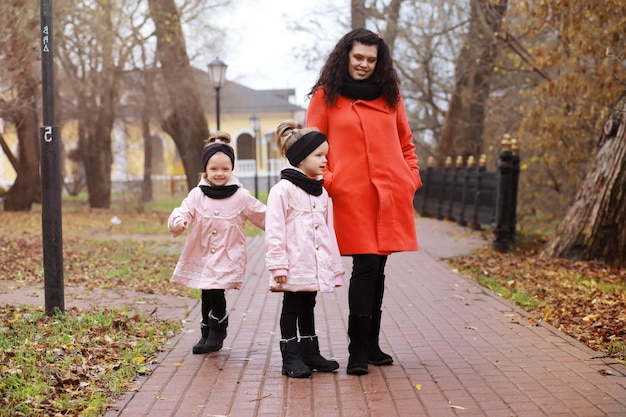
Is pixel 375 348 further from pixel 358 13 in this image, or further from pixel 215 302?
pixel 358 13

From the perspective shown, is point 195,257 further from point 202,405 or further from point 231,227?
point 202,405

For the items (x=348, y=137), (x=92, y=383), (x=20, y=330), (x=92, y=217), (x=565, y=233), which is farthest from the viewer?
(x=92, y=217)

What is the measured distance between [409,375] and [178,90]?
19.5 meters

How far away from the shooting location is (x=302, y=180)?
5379 mm

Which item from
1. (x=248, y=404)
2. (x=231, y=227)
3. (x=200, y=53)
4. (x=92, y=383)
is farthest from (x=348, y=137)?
(x=200, y=53)

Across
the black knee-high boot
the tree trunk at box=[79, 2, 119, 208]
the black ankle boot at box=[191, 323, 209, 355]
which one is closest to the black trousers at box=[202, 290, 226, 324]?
the black knee-high boot

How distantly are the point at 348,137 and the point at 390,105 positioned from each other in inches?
13.5

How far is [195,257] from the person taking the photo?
6020mm

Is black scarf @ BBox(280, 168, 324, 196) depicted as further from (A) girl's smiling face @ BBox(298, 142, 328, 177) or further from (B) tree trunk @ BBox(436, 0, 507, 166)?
(B) tree trunk @ BBox(436, 0, 507, 166)

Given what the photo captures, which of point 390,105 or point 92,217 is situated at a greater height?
point 390,105

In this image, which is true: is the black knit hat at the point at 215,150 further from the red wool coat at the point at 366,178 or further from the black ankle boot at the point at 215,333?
the black ankle boot at the point at 215,333

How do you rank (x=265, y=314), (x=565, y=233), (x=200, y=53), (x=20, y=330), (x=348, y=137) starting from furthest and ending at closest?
(x=200, y=53)
(x=565, y=233)
(x=265, y=314)
(x=20, y=330)
(x=348, y=137)

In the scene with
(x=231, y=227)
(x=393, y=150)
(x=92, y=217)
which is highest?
(x=393, y=150)

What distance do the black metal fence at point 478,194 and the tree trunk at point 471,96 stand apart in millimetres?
1005
